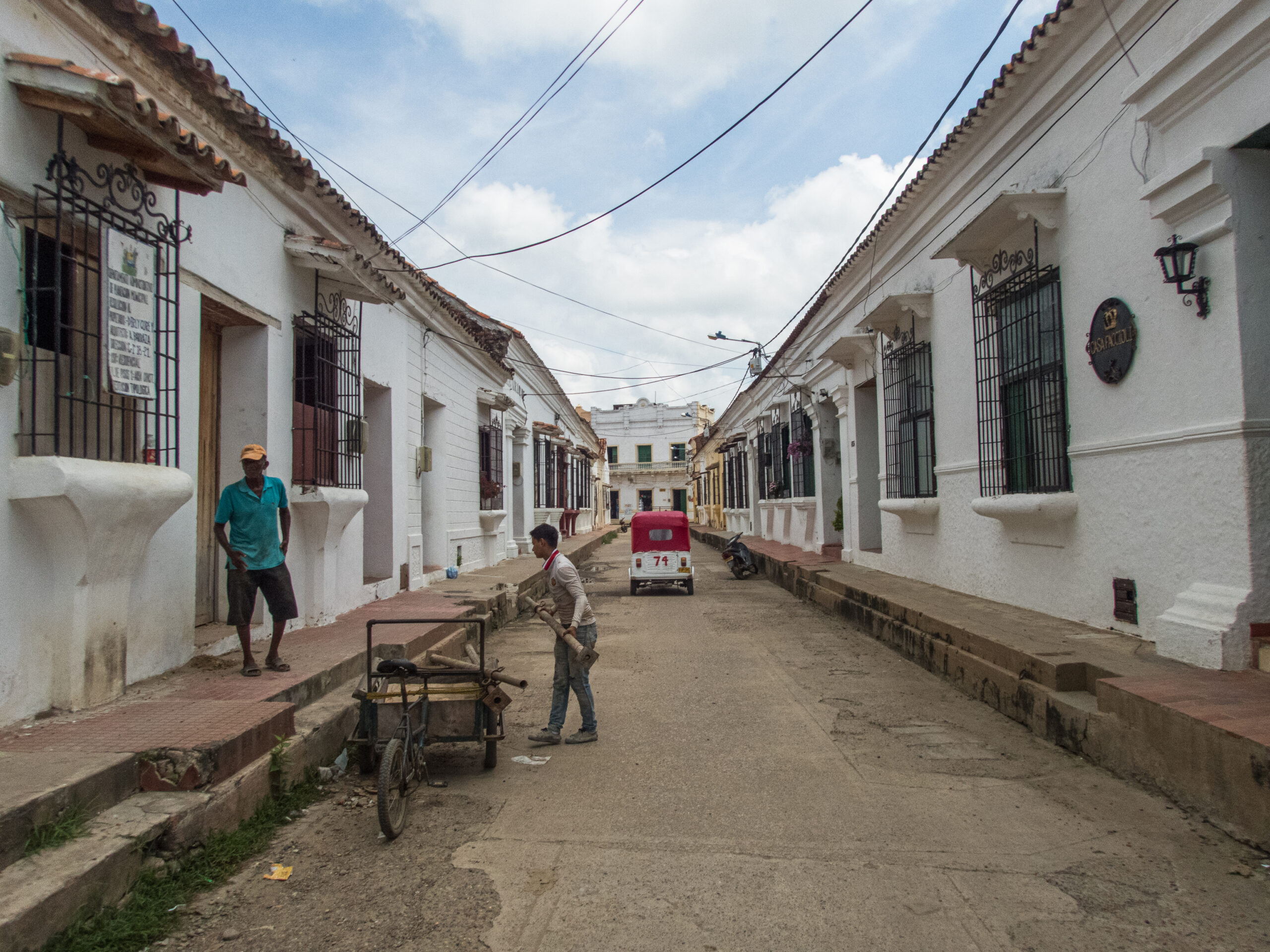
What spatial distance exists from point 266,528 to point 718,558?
64.9 feet

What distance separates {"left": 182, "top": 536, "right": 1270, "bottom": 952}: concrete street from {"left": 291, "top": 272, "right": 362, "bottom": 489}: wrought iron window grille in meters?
3.45

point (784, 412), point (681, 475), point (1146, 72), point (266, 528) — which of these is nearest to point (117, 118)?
point (266, 528)

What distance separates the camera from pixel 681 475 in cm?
5519

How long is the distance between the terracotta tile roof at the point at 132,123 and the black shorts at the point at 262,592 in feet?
8.12

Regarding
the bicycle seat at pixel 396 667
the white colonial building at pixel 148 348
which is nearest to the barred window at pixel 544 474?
the white colonial building at pixel 148 348

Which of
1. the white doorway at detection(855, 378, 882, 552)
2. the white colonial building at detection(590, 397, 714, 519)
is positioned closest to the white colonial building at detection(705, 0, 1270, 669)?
the white doorway at detection(855, 378, 882, 552)

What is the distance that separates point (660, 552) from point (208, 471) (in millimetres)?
8461

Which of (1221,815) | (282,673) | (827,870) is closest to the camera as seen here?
(827,870)

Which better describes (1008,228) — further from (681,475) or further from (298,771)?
(681,475)

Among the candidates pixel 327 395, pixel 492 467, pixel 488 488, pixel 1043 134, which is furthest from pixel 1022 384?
pixel 492 467

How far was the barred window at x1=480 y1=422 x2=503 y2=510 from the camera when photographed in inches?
623

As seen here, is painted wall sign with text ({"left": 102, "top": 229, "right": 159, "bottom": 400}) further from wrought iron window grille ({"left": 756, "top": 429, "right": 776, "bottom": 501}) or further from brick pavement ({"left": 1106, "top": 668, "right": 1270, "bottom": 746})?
wrought iron window grille ({"left": 756, "top": 429, "right": 776, "bottom": 501})

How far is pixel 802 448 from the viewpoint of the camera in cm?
1736

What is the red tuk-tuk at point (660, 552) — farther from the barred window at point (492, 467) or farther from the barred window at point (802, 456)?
the barred window at point (802, 456)
